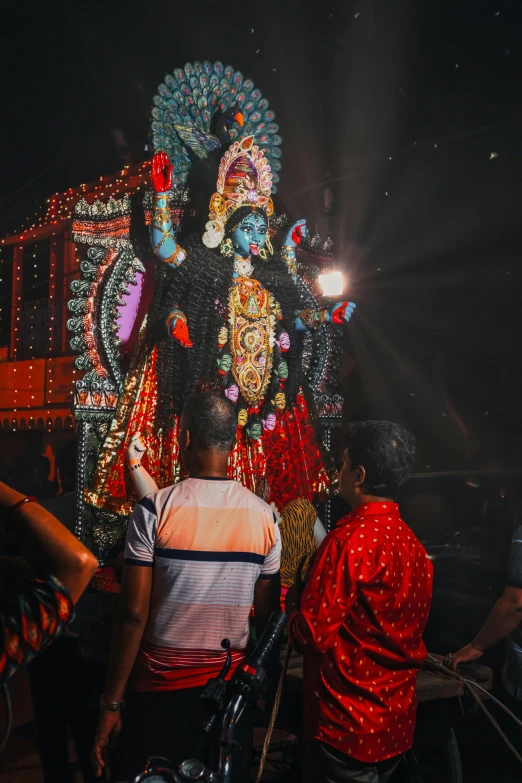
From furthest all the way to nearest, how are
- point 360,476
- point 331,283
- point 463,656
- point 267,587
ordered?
point 331,283 < point 463,656 < point 267,587 < point 360,476

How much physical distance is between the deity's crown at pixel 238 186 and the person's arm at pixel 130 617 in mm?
2773

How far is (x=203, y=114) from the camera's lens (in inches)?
176

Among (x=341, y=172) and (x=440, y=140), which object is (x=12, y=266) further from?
(x=440, y=140)

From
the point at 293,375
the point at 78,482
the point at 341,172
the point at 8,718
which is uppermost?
the point at 341,172

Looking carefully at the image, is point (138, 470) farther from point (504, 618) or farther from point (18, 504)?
point (18, 504)

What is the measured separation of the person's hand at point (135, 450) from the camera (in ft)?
13.3

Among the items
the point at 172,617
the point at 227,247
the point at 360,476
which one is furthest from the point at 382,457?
the point at 227,247

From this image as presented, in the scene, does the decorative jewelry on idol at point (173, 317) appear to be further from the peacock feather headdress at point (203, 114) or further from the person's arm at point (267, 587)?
the person's arm at point (267, 587)

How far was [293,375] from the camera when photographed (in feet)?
16.1

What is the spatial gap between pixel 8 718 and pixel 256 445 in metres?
3.41

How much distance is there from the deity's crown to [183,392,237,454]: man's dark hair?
7.75ft

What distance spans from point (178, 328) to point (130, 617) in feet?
7.86

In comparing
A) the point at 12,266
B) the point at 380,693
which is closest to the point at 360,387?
the point at 12,266

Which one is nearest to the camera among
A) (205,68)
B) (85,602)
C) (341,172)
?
(85,602)
